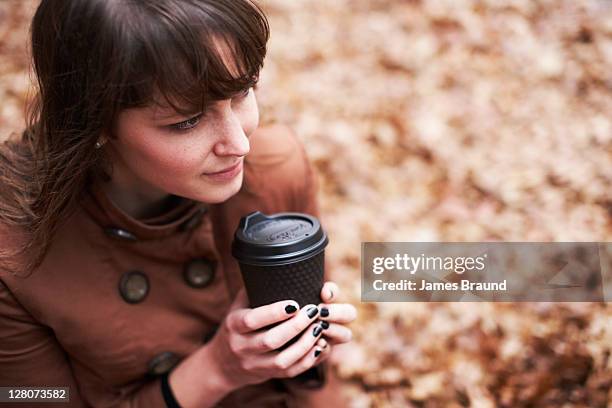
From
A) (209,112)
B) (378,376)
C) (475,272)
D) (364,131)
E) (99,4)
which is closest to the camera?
(99,4)

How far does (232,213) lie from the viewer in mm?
1821

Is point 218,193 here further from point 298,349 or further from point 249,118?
point 298,349

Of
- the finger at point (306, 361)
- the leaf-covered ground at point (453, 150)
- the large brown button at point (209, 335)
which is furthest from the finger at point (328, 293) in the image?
the leaf-covered ground at point (453, 150)

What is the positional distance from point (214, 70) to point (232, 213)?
0.60 meters

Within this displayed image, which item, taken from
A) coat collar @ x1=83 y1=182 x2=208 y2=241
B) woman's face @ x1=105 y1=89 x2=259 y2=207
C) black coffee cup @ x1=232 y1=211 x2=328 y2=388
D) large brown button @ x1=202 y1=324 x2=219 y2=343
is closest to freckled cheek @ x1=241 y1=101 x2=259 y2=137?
woman's face @ x1=105 y1=89 x2=259 y2=207

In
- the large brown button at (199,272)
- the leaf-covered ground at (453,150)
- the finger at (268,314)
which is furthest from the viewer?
the leaf-covered ground at (453,150)

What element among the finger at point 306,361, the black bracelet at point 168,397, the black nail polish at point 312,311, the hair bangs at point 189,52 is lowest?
the black bracelet at point 168,397

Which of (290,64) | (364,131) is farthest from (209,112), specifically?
(290,64)

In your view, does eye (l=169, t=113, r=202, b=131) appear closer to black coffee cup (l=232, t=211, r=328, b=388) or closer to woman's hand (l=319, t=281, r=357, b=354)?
black coffee cup (l=232, t=211, r=328, b=388)

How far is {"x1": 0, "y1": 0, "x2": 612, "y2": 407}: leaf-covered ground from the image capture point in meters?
2.48

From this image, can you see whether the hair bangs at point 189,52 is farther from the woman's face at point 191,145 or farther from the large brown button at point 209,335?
the large brown button at point 209,335

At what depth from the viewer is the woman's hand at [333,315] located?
1.57m

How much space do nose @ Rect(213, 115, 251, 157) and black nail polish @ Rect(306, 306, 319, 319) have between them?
15.7 inches

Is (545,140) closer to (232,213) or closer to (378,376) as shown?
(378,376)
